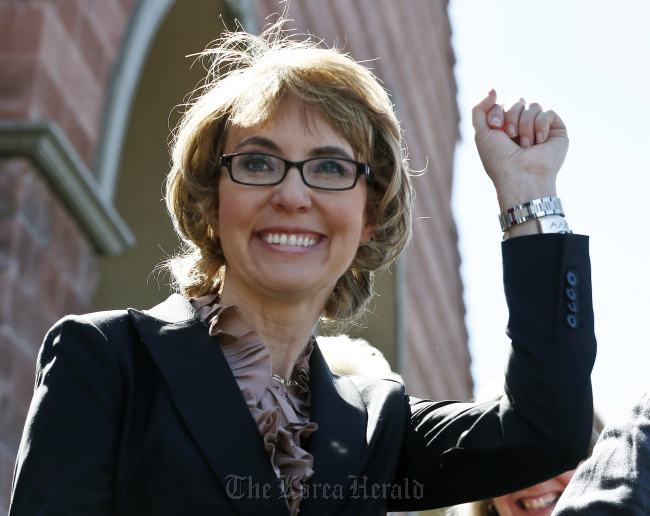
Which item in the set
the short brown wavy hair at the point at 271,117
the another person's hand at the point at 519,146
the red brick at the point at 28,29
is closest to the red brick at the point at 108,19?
the red brick at the point at 28,29

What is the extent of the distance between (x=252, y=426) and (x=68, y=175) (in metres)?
1.65

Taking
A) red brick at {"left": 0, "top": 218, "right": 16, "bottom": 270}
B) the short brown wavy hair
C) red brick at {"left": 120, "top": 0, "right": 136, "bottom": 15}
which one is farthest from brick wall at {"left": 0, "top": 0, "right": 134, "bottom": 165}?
the short brown wavy hair

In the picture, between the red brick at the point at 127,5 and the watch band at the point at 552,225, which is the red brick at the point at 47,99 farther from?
the watch band at the point at 552,225

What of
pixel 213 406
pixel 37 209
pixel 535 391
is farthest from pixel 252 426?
pixel 37 209

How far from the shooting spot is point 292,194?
2.27 meters

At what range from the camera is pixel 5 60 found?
343cm

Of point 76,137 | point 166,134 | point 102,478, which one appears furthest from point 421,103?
point 102,478

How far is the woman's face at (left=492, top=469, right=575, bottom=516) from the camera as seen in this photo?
10.2 ft

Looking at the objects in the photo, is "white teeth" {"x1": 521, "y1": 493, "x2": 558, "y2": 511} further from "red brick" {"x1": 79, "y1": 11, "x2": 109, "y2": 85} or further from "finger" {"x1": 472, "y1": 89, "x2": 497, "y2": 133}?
"red brick" {"x1": 79, "y1": 11, "x2": 109, "y2": 85}

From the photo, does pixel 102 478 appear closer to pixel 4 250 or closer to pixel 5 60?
pixel 4 250

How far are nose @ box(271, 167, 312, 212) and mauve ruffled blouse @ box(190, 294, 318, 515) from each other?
0.23 metres

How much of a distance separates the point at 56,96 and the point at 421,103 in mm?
4721

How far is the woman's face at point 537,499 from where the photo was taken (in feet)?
10.2

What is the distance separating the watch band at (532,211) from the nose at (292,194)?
0.40m
